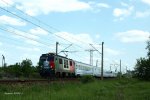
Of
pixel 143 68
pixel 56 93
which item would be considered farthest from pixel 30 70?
pixel 56 93

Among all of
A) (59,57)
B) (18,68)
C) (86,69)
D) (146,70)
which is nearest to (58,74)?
(59,57)

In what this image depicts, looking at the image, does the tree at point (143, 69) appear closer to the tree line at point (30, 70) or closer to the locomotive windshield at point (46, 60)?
the tree line at point (30, 70)

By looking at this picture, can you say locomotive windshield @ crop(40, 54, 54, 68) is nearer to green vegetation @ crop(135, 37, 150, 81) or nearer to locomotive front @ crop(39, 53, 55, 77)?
locomotive front @ crop(39, 53, 55, 77)

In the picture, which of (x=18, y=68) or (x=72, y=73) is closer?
(x=72, y=73)

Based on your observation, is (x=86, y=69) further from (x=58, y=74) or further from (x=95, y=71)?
(x=58, y=74)

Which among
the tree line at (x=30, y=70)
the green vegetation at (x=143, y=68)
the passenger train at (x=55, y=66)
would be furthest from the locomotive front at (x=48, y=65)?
the green vegetation at (x=143, y=68)

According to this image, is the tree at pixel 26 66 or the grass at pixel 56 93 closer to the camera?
the grass at pixel 56 93

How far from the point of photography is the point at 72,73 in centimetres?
6525

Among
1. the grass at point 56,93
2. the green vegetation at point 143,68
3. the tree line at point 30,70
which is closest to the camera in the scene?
the grass at point 56,93

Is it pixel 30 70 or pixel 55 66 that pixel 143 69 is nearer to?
pixel 30 70

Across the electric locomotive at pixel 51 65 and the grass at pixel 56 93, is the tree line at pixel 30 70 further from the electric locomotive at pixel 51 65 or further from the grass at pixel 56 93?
the grass at pixel 56 93

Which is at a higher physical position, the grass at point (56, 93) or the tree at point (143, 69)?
the tree at point (143, 69)

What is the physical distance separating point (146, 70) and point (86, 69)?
11.9 m

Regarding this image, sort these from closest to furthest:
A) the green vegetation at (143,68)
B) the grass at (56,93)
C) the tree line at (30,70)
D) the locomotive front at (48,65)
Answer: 1. the grass at (56,93)
2. the locomotive front at (48,65)
3. the tree line at (30,70)
4. the green vegetation at (143,68)
